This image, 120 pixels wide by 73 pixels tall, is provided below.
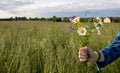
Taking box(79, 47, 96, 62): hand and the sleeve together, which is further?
the sleeve

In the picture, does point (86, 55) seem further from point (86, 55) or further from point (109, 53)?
point (109, 53)

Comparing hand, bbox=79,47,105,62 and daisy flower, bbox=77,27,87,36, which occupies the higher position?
daisy flower, bbox=77,27,87,36

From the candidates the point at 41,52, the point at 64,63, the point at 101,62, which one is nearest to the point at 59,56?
the point at 64,63

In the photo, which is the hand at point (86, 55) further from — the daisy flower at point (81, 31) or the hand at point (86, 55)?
the daisy flower at point (81, 31)

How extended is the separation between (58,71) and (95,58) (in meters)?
1.42

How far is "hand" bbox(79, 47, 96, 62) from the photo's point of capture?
54.2 inches

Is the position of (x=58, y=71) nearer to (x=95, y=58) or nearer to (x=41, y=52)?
(x=41, y=52)

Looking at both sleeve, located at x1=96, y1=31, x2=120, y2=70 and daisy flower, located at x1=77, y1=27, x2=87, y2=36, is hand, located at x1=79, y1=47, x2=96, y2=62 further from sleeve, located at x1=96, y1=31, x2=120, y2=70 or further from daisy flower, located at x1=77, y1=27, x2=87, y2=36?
daisy flower, located at x1=77, y1=27, x2=87, y2=36

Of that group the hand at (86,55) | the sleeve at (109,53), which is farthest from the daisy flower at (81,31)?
the hand at (86,55)

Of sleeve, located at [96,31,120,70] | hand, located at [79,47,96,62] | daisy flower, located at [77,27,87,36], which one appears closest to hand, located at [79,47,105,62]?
hand, located at [79,47,96,62]

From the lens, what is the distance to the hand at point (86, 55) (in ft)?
4.51

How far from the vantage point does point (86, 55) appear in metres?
1.39

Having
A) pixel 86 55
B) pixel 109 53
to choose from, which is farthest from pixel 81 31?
pixel 86 55

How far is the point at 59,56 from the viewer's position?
10.6 feet
